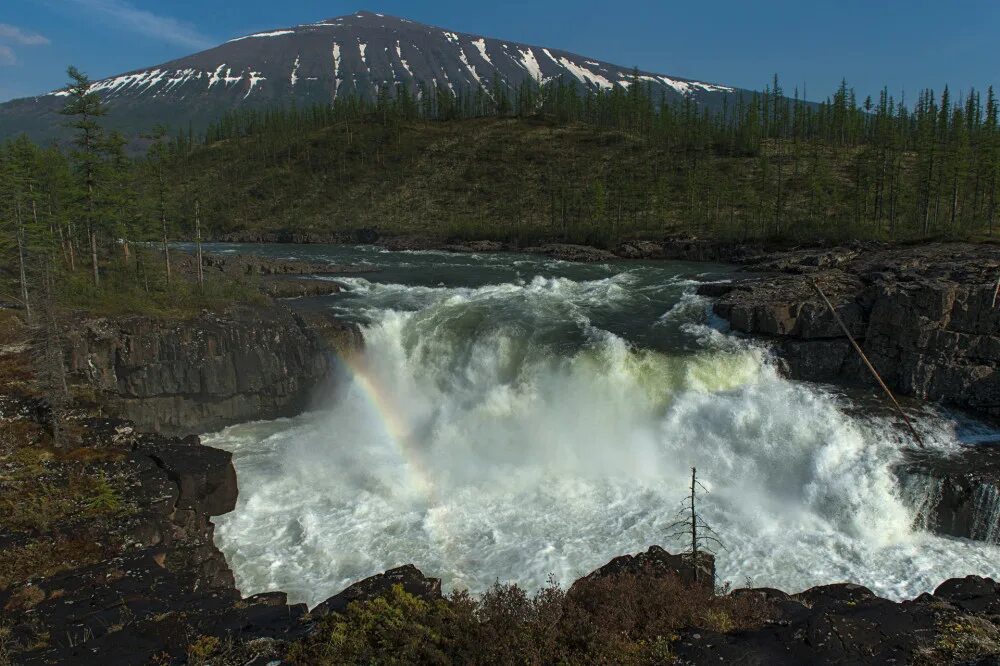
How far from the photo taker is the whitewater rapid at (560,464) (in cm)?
1673

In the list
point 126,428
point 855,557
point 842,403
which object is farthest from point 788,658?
point 126,428

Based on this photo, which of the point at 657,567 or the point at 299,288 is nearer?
the point at 657,567

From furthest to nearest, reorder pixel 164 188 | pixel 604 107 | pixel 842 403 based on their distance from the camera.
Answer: pixel 604 107
pixel 164 188
pixel 842 403

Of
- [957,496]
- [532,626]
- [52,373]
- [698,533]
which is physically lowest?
[698,533]

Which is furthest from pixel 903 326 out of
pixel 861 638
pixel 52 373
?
pixel 52 373

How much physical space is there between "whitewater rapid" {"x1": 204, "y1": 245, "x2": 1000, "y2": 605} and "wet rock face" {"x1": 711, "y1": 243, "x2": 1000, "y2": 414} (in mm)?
2036

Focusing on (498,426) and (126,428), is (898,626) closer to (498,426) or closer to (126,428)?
(498,426)

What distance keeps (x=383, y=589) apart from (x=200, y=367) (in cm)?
1816

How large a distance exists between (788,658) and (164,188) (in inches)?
1333

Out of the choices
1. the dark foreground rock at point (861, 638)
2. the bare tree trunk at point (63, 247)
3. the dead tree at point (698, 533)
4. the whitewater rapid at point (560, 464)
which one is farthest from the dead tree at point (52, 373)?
the dark foreground rock at point (861, 638)

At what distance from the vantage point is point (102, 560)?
541 inches

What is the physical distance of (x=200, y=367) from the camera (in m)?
26.0

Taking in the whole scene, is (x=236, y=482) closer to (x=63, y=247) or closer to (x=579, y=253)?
(x=63, y=247)

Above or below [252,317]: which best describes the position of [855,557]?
below
